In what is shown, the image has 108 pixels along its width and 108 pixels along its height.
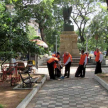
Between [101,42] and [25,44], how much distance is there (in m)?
35.4

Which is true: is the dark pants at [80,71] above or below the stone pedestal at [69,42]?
below

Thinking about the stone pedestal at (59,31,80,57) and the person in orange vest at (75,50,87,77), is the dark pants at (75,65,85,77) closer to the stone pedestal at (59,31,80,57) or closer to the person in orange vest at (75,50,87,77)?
the person in orange vest at (75,50,87,77)

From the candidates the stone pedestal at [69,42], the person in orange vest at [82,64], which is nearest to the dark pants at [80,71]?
the person in orange vest at [82,64]

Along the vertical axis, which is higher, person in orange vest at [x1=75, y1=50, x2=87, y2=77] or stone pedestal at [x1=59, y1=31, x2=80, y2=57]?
stone pedestal at [x1=59, y1=31, x2=80, y2=57]

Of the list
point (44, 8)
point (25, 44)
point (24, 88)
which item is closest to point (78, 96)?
point (24, 88)

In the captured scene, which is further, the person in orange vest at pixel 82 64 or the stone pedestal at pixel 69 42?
the stone pedestal at pixel 69 42

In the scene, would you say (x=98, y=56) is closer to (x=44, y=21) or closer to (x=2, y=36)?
(x=2, y=36)

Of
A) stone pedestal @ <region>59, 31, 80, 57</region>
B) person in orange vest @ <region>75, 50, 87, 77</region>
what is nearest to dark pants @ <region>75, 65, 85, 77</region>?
person in orange vest @ <region>75, 50, 87, 77</region>

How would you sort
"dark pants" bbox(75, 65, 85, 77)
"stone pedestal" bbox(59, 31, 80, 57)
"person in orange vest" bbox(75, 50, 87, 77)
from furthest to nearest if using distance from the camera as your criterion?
"stone pedestal" bbox(59, 31, 80, 57)
"dark pants" bbox(75, 65, 85, 77)
"person in orange vest" bbox(75, 50, 87, 77)

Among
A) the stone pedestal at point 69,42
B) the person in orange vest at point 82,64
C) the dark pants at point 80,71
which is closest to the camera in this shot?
the person in orange vest at point 82,64

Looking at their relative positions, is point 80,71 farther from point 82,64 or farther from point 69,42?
point 69,42

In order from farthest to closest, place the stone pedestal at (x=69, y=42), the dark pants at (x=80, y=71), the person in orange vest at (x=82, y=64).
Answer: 1. the stone pedestal at (x=69, y=42)
2. the dark pants at (x=80, y=71)
3. the person in orange vest at (x=82, y=64)

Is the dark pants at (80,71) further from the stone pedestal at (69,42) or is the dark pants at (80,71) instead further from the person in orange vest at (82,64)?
the stone pedestal at (69,42)

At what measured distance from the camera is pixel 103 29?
37969mm
